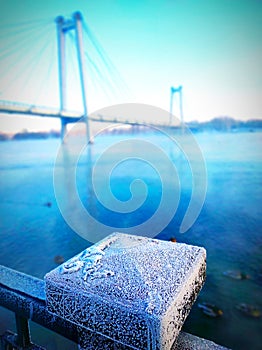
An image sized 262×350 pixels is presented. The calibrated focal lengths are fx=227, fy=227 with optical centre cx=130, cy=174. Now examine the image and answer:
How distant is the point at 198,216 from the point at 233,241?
118 cm

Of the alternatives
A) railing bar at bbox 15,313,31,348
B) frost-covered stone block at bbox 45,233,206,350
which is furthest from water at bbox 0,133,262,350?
frost-covered stone block at bbox 45,233,206,350

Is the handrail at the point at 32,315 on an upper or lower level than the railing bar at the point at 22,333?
upper

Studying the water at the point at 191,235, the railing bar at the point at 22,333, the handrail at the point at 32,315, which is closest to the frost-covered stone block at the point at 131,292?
the handrail at the point at 32,315

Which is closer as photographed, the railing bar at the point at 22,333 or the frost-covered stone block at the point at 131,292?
the frost-covered stone block at the point at 131,292

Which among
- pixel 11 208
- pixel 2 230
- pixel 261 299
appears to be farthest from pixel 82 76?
pixel 261 299

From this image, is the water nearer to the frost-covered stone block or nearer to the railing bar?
the railing bar

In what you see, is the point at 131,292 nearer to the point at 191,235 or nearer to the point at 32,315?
the point at 32,315

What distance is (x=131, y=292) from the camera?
1.62ft

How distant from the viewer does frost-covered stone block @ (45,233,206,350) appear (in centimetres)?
44

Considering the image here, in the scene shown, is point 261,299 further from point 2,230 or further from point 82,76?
point 82,76

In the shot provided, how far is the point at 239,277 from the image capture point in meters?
2.35

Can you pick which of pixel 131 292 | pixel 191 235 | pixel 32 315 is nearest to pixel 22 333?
pixel 32 315

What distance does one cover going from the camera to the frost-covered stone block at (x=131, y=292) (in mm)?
439

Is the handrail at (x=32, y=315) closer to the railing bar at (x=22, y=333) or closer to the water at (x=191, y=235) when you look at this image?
the railing bar at (x=22, y=333)
